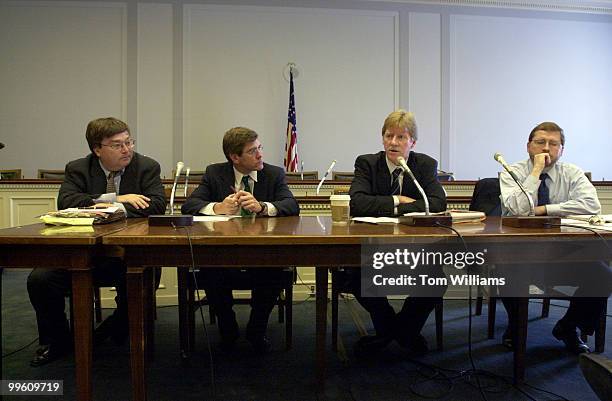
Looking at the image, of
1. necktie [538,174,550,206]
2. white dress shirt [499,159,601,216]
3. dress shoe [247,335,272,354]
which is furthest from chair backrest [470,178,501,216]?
dress shoe [247,335,272,354]

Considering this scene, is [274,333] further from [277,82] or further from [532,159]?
[277,82]

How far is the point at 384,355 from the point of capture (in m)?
2.11

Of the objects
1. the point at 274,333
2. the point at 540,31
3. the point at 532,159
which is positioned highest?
the point at 540,31

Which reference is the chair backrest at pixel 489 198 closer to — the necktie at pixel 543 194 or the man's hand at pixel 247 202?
the necktie at pixel 543 194

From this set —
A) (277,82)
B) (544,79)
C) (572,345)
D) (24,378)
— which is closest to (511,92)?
(544,79)

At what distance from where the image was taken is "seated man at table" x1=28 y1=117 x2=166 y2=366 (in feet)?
6.42

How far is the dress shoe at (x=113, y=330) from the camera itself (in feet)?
7.22

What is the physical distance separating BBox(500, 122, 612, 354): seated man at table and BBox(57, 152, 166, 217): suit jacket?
166 centimetres

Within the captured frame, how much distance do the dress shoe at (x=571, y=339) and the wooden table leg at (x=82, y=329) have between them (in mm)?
2033

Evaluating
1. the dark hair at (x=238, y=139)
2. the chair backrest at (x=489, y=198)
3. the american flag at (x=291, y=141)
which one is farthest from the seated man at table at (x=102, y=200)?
the american flag at (x=291, y=141)

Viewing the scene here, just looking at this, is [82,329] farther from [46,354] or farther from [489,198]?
[489,198]

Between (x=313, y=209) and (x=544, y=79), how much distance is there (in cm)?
547

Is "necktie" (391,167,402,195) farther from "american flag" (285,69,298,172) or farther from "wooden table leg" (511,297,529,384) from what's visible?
"american flag" (285,69,298,172)

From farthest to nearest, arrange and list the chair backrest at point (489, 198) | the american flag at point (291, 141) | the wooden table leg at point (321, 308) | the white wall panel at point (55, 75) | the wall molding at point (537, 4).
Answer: the wall molding at point (537, 4), the american flag at point (291, 141), the white wall panel at point (55, 75), the chair backrest at point (489, 198), the wooden table leg at point (321, 308)
